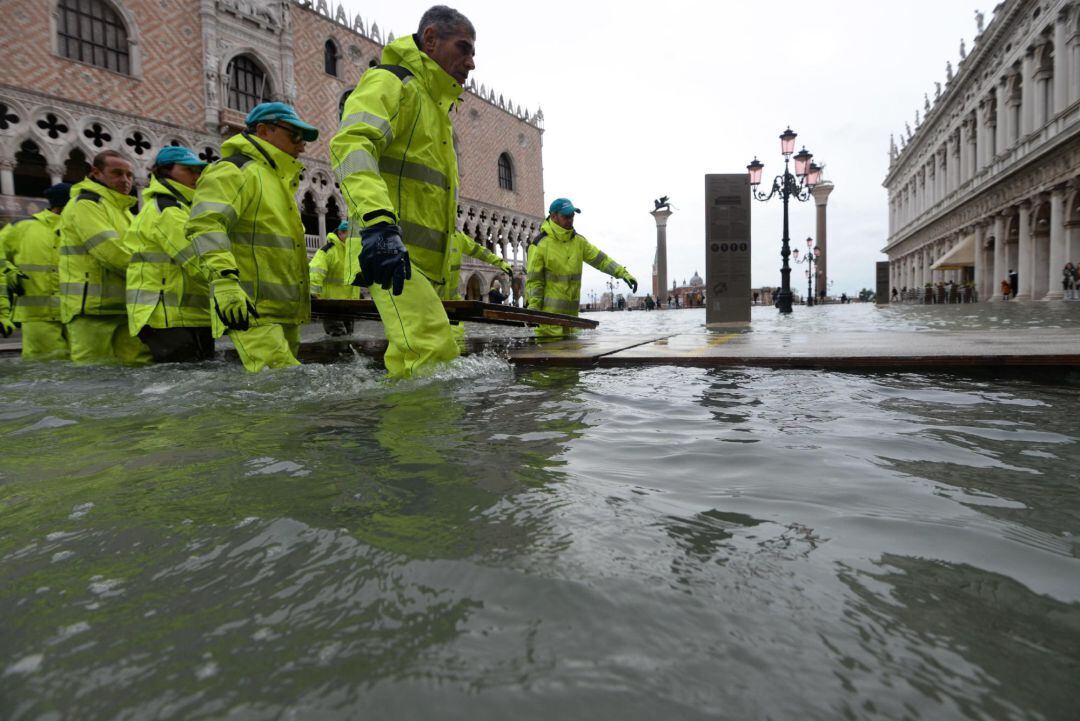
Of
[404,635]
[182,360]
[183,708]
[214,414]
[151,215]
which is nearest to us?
A: [183,708]

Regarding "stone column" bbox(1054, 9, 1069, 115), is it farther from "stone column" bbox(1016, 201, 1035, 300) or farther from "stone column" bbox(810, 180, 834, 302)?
"stone column" bbox(810, 180, 834, 302)

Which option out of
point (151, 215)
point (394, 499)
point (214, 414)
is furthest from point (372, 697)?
point (151, 215)

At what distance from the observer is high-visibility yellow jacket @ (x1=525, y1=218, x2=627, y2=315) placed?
7.62 m

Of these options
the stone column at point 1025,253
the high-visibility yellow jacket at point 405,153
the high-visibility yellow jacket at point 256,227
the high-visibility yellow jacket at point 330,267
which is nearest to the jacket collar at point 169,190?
the high-visibility yellow jacket at point 256,227

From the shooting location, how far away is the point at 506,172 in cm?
3850

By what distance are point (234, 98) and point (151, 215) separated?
21446 mm

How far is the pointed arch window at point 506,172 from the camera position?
3781cm

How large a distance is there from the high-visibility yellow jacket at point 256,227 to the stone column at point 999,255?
116 feet

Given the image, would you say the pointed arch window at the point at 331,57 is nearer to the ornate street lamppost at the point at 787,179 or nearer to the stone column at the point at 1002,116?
the ornate street lamppost at the point at 787,179

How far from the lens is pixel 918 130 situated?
4750 centimetres

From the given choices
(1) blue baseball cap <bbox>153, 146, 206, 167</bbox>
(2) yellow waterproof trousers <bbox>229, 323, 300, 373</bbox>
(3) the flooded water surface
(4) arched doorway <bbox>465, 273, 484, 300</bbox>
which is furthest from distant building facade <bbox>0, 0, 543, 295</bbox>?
(3) the flooded water surface

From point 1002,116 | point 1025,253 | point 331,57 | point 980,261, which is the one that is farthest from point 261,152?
point 980,261

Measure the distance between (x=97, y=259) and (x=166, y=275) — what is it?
3.25 ft

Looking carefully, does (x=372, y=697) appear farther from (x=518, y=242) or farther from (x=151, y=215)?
(x=518, y=242)
